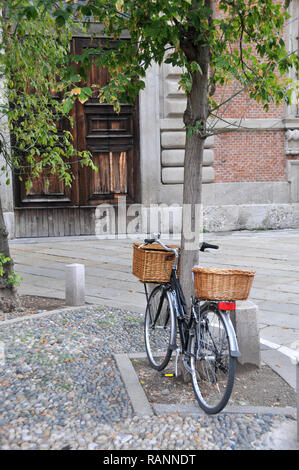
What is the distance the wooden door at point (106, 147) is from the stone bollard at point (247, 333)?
861 cm

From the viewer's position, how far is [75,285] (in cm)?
620

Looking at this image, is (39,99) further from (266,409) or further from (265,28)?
(266,409)

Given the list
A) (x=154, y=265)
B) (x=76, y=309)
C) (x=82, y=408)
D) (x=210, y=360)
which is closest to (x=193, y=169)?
(x=154, y=265)

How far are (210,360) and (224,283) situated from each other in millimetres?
645

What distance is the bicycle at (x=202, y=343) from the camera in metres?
3.32

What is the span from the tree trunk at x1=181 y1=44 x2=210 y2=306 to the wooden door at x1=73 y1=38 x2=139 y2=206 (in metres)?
8.41

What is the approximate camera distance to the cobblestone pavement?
9.92 ft

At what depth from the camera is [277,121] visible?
13273mm

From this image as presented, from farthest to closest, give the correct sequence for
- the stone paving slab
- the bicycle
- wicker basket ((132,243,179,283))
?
the stone paving slab, wicker basket ((132,243,179,283)), the bicycle

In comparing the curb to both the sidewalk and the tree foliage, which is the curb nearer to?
the sidewalk

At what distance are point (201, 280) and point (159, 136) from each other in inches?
376

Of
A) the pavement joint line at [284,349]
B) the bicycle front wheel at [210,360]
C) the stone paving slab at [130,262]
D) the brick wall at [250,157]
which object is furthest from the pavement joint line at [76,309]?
the brick wall at [250,157]

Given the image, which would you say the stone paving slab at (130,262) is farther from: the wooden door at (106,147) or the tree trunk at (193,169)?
the tree trunk at (193,169)

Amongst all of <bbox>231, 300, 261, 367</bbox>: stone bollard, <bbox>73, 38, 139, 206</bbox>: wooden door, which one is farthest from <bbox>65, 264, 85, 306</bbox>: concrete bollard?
<bbox>73, 38, 139, 206</bbox>: wooden door
